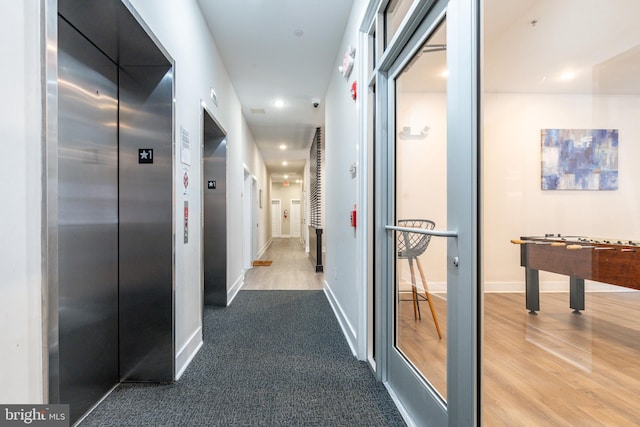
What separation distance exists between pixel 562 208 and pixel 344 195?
2291 mm

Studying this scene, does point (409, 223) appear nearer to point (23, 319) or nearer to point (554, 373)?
point (554, 373)

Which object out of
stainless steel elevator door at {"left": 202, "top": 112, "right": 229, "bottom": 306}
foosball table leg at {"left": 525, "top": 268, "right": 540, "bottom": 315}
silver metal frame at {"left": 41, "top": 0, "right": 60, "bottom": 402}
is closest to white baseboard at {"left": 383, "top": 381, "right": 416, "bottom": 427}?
foosball table leg at {"left": 525, "top": 268, "right": 540, "bottom": 315}

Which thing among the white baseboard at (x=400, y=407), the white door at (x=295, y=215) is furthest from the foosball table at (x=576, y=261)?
the white door at (x=295, y=215)

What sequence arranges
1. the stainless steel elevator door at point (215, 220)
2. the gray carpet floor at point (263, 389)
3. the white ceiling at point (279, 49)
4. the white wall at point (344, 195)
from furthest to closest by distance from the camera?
1. the stainless steel elevator door at point (215, 220)
2. the white ceiling at point (279, 49)
3. the white wall at point (344, 195)
4. the gray carpet floor at point (263, 389)

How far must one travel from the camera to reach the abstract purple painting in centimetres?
83

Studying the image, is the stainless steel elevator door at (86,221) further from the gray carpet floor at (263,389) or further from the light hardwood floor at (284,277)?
the light hardwood floor at (284,277)

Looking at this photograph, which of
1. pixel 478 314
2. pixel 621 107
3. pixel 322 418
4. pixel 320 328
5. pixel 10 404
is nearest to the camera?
pixel 621 107

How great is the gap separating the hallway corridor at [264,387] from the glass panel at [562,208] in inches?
34.6

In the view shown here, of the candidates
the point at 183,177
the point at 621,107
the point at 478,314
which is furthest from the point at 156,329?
the point at 621,107

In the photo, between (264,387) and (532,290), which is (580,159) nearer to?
(532,290)

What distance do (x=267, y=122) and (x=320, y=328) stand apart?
169 inches

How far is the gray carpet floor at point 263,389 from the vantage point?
1.71 m

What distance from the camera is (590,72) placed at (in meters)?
0.87

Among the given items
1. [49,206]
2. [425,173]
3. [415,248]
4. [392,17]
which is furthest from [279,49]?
[49,206]
